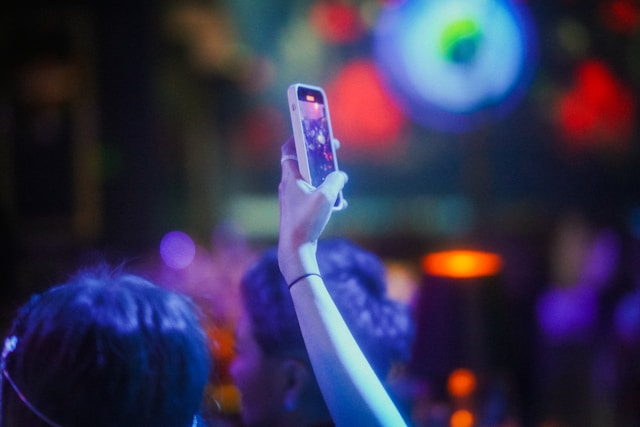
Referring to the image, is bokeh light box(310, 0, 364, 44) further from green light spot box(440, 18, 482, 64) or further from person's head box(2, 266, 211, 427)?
person's head box(2, 266, 211, 427)

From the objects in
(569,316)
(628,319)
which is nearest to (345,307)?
(628,319)

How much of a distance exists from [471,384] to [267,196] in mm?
4361

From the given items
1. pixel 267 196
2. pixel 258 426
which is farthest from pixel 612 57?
pixel 258 426

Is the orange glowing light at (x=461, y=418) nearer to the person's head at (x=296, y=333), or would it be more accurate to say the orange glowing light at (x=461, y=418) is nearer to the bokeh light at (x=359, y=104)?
the person's head at (x=296, y=333)

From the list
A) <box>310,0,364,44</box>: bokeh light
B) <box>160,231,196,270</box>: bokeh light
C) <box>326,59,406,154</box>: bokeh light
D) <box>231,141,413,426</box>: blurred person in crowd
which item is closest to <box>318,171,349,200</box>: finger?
<box>231,141,413,426</box>: blurred person in crowd

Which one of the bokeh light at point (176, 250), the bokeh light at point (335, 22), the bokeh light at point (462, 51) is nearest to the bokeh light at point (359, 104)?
the bokeh light at point (335, 22)

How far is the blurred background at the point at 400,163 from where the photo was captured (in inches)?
102

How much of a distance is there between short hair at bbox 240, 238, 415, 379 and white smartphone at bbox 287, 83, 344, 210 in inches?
12.7

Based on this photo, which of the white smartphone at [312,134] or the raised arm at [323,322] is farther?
the white smartphone at [312,134]

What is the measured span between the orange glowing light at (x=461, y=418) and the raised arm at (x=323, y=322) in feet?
3.73

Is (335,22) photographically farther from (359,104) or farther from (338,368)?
(338,368)

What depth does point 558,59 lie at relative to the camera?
5621 millimetres

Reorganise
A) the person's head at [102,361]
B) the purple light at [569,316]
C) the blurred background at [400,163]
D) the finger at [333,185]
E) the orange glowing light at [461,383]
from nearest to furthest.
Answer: the person's head at [102,361] < the finger at [333,185] < the orange glowing light at [461,383] < the blurred background at [400,163] < the purple light at [569,316]

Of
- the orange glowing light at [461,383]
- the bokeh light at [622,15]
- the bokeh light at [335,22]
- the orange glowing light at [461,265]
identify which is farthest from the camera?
the bokeh light at [335,22]
